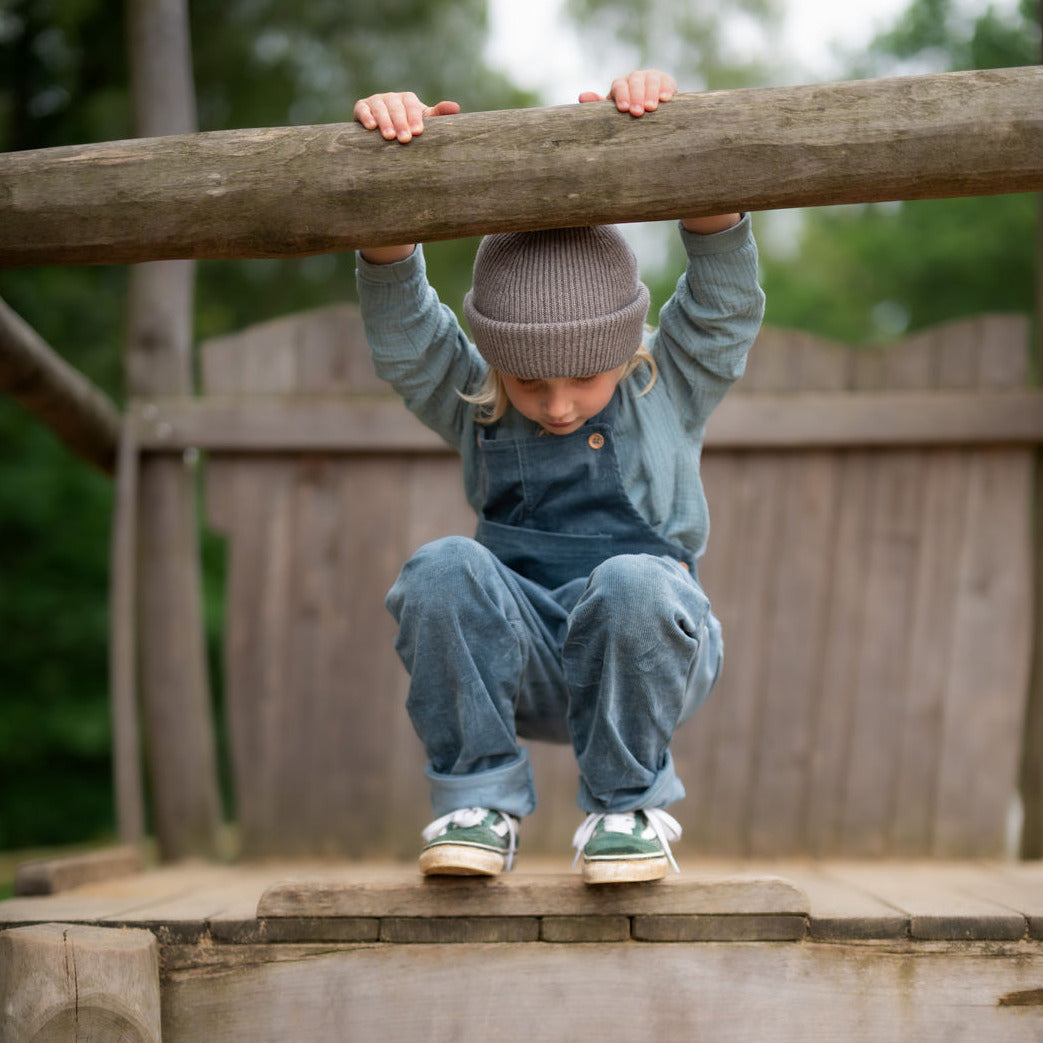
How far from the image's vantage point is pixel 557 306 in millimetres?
1711

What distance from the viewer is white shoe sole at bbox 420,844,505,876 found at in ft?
5.15

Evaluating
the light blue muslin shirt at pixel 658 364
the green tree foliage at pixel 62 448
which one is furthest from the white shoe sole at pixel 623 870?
the green tree foliage at pixel 62 448

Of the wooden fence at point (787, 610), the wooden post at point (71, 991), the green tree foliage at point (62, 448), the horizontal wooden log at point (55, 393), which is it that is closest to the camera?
the wooden post at point (71, 991)

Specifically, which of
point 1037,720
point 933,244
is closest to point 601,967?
point 1037,720

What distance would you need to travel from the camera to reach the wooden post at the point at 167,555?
3209 millimetres

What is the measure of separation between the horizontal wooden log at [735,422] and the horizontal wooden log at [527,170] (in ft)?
5.03

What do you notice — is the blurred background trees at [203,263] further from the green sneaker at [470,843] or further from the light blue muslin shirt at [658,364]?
the green sneaker at [470,843]

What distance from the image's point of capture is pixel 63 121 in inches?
242

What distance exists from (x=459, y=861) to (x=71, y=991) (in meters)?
0.51

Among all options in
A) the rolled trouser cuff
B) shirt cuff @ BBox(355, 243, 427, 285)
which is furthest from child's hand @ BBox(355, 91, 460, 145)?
the rolled trouser cuff

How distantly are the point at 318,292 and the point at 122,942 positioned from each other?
632cm

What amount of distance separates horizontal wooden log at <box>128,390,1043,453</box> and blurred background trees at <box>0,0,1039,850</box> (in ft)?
7.36

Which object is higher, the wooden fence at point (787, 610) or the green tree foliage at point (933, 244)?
the green tree foliage at point (933, 244)

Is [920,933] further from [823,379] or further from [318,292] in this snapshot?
[318,292]
